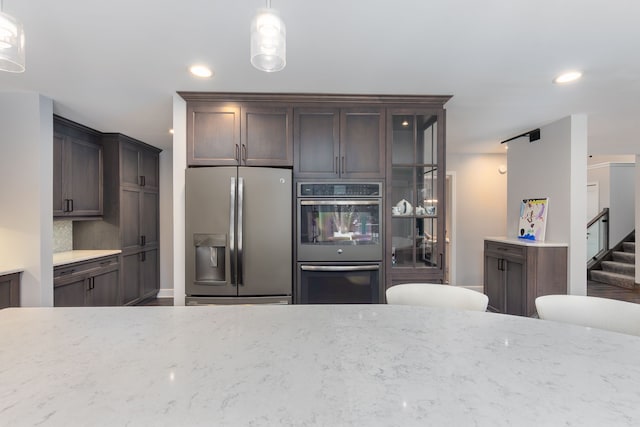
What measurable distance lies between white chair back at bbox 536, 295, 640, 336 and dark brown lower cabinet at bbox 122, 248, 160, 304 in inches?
172

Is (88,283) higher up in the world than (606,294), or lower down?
higher up

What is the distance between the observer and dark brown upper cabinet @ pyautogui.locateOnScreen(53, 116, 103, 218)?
3256 millimetres

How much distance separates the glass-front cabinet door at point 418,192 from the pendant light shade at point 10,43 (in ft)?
7.60

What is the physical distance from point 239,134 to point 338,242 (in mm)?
1245

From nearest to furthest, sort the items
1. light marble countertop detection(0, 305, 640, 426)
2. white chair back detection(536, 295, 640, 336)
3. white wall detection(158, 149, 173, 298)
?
light marble countertop detection(0, 305, 640, 426) < white chair back detection(536, 295, 640, 336) < white wall detection(158, 149, 173, 298)

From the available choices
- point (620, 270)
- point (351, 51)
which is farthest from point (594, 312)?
point (620, 270)

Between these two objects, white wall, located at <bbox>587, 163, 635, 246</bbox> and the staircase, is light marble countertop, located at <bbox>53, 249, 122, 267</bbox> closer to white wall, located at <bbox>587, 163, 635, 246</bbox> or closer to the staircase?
the staircase

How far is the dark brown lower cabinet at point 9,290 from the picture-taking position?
2.47 metres

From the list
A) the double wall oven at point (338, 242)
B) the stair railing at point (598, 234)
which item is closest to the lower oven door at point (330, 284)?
the double wall oven at point (338, 242)

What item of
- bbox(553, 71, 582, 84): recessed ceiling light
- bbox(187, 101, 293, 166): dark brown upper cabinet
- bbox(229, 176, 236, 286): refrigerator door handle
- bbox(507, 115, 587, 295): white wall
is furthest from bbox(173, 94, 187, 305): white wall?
bbox(507, 115, 587, 295): white wall

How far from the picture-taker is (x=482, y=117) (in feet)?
10.7

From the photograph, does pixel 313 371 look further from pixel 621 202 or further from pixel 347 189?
Result: pixel 621 202

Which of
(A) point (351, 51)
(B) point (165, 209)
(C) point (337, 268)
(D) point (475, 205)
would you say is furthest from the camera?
(D) point (475, 205)

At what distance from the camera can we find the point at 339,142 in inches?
105
